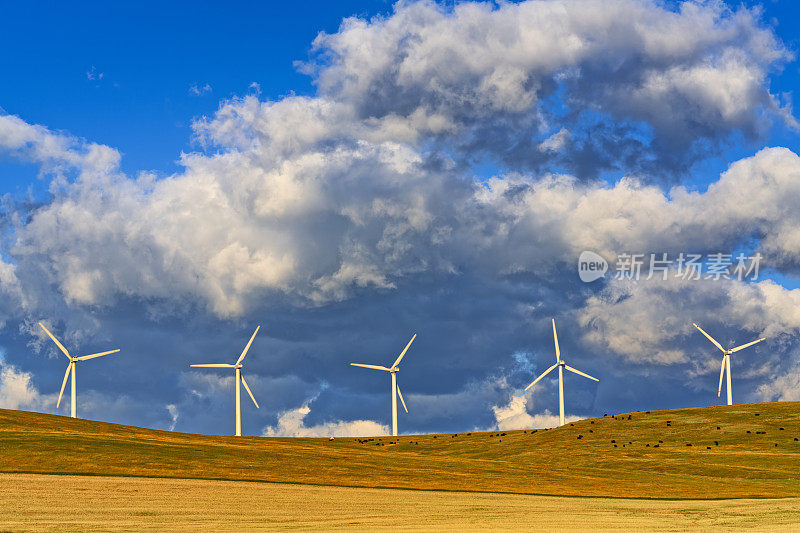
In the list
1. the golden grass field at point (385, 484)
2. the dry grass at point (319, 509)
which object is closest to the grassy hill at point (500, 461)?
the golden grass field at point (385, 484)

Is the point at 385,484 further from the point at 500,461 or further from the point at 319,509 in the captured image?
the point at 500,461

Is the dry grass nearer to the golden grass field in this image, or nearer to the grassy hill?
the golden grass field

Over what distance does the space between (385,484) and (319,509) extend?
1959 cm

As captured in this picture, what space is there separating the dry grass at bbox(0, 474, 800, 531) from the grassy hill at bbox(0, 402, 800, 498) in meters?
6.51

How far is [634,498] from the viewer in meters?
62.5

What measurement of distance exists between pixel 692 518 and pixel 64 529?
31894 millimetres

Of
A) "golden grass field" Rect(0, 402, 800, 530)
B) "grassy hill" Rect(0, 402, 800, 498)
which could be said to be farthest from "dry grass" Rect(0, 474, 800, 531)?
"grassy hill" Rect(0, 402, 800, 498)

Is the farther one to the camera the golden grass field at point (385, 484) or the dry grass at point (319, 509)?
the golden grass field at point (385, 484)

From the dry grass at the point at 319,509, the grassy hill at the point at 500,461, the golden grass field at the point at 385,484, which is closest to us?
the dry grass at the point at 319,509

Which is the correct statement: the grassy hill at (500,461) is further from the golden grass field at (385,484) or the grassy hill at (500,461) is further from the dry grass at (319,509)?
the dry grass at (319,509)

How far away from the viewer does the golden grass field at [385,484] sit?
44906 mm

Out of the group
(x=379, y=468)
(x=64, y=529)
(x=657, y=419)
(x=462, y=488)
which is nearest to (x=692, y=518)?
(x=462, y=488)

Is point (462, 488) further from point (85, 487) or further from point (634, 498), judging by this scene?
point (85, 487)

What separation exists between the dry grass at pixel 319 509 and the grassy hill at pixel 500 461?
21.4 ft
